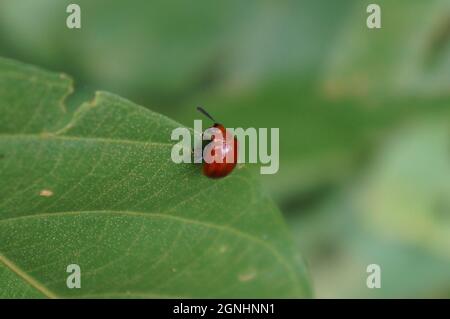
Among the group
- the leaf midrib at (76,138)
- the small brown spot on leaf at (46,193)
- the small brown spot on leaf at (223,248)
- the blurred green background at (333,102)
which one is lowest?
the small brown spot on leaf at (223,248)

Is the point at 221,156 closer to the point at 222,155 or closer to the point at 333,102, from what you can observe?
the point at 222,155

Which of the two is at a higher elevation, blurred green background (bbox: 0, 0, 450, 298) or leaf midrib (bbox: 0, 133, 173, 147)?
blurred green background (bbox: 0, 0, 450, 298)

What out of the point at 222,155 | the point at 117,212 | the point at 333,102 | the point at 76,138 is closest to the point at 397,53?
the point at 333,102

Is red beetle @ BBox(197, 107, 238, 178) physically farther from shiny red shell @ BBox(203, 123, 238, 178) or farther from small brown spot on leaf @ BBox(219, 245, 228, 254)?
small brown spot on leaf @ BBox(219, 245, 228, 254)

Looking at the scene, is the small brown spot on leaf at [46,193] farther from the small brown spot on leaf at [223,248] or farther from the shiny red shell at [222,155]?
the small brown spot on leaf at [223,248]

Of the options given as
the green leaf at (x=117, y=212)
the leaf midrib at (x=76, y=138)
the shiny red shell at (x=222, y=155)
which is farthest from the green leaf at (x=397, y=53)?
the leaf midrib at (x=76, y=138)

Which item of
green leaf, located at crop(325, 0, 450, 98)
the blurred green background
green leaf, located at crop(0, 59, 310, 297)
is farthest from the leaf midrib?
green leaf, located at crop(325, 0, 450, 98)
